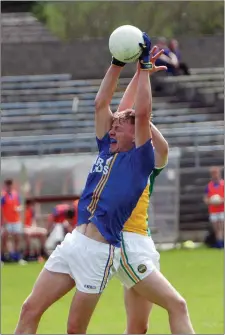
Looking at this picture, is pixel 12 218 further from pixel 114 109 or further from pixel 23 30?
pixel 23 30

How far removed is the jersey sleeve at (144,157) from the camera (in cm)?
713

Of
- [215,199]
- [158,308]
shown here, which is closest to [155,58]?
[158,308]

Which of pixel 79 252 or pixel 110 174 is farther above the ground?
pixel 110 174

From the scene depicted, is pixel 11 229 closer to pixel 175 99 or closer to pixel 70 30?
pixel 175 99

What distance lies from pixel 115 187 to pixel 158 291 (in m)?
0.85

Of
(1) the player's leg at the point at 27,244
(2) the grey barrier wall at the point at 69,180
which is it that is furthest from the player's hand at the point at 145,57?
(2) the grey barrier wall at the point at 69,180

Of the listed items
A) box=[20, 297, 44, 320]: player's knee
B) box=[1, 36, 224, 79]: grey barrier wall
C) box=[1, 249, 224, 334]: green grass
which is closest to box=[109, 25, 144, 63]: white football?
box=[20, 297, 44, 320]: player's knee

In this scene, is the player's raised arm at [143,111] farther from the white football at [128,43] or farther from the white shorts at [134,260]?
the white shorts at [134,260]

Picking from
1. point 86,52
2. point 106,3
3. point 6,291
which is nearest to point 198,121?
point 86,52

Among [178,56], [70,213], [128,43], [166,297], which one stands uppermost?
[178,56]

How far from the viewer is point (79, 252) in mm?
7188

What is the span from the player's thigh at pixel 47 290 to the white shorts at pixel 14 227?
43.7ft

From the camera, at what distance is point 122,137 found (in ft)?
23.9

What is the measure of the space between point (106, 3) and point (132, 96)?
2840cm
